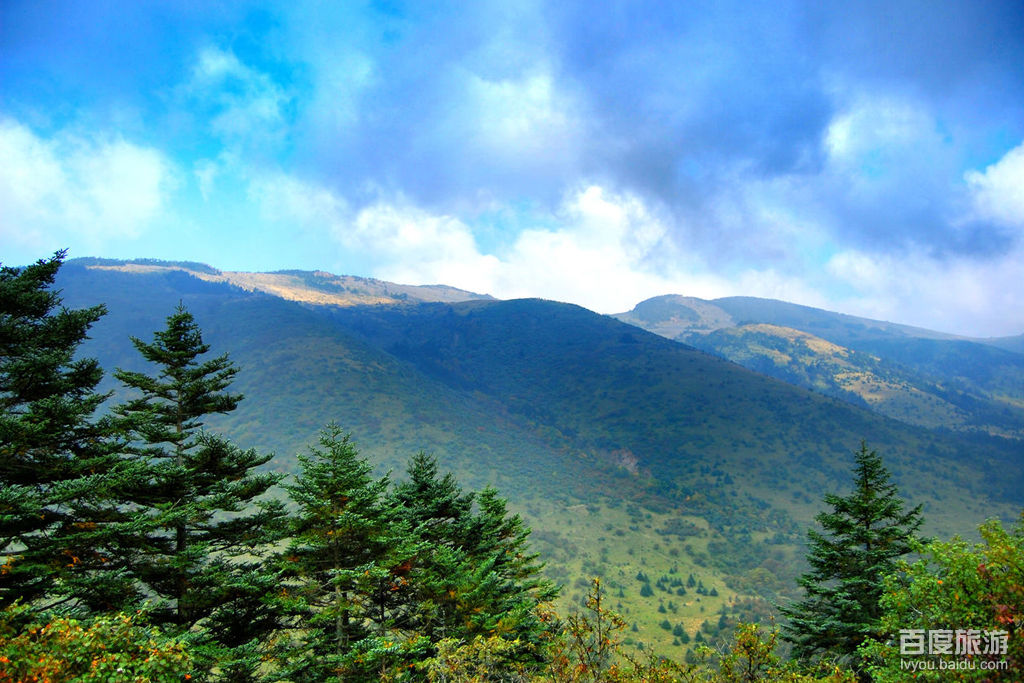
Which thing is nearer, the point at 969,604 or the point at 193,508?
the point at 969,604

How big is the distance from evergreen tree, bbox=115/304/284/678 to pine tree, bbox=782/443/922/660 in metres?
21.1

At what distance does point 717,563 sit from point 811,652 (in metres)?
88.0

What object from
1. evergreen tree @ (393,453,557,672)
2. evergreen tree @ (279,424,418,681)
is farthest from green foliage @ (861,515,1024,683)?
evergreen tree @ (279,424,418,681)

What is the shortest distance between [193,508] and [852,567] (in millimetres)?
25055

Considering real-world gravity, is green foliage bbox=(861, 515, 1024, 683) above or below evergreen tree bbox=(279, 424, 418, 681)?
above

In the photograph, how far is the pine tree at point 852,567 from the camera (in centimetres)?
1930

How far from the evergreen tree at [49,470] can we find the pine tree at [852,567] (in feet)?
80.6

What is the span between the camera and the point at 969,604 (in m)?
10.9

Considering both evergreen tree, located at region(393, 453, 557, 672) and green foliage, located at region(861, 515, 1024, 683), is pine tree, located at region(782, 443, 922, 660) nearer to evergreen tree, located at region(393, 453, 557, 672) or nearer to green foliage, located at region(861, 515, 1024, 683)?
green foliage, located at region(861, 515, 1024, 683)

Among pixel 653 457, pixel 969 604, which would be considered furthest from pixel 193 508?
pixel 653 457

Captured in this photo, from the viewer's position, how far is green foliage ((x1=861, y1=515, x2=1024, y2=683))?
9.67 meters

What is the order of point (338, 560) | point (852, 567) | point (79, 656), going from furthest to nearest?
point (852, 567) → point (338, 560) → point (79, 656)

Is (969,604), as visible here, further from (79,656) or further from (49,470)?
(49,470)

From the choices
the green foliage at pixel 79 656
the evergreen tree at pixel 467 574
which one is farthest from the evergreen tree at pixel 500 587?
the green foliage at pixel 79 656
